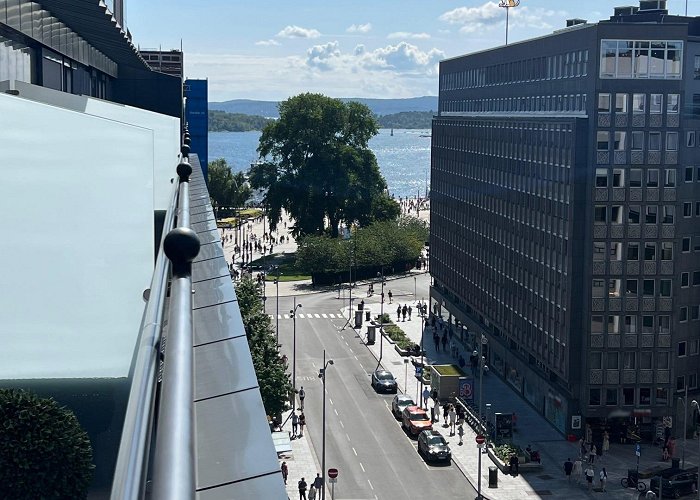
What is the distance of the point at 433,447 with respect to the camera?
114 feet

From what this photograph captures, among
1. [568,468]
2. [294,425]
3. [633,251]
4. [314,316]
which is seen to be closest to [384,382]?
[294,425]

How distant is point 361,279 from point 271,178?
14.0 metres

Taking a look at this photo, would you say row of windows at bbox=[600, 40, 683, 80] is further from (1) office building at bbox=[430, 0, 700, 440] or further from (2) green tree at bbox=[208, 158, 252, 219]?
(2) green tree at bbox=[208, 158, 252, 219]

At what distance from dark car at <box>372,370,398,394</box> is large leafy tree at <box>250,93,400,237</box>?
42.2 m

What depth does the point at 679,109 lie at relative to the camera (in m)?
36.6

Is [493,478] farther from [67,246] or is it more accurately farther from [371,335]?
[67,246]

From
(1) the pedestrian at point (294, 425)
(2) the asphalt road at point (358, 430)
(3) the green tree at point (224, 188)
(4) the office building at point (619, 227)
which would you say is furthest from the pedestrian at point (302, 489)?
(3) the green tree at point (224, 188)

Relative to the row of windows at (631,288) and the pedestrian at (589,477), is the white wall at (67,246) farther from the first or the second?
the row of windows at (631,288)

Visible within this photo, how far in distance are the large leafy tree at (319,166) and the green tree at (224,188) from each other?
90.2 feet

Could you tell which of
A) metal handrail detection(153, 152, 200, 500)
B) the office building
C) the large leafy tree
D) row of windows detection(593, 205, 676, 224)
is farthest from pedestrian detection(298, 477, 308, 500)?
the large leafy tree

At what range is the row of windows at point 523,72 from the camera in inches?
1502

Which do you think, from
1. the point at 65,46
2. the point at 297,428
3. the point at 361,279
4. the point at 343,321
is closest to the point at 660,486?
the point at 297,428

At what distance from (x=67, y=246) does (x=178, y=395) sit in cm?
354

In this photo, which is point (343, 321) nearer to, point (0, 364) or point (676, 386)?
point (676, 386)
